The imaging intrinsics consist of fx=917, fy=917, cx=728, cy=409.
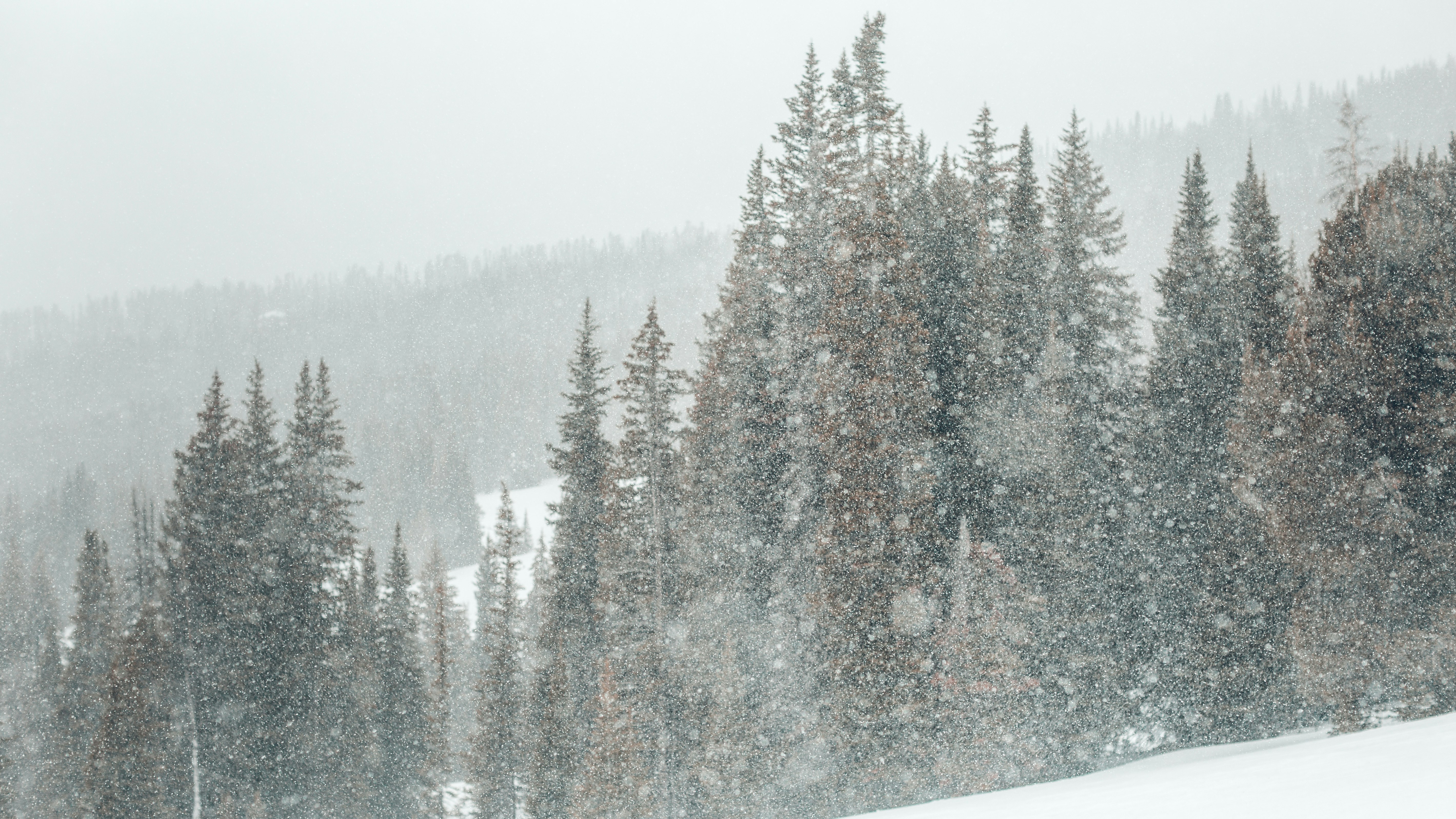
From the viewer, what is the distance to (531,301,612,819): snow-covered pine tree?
29156mm

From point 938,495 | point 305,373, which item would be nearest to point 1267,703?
point 938,495

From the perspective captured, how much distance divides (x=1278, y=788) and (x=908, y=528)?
10880 millimetres

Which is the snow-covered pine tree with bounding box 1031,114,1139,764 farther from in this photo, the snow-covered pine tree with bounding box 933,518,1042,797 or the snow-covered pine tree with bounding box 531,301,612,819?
the snow-covered pine tree with bounding box 531,301,612,819

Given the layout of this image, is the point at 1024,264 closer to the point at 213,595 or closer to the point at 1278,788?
the point at 1278,788

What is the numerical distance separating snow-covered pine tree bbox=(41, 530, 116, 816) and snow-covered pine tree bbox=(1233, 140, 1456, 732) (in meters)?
36.3

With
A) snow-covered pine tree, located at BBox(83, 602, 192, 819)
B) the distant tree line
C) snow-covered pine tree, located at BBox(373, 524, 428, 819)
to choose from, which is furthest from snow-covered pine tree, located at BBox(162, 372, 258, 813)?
snow-covered pine tree, located at BBox(373, 524, 428, 819)

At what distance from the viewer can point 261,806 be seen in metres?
27.2

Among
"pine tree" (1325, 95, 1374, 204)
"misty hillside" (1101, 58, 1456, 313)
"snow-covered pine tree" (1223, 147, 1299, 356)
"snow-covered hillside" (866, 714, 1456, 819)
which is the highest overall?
"misty hillside" (1101, 58, 1456, 313)

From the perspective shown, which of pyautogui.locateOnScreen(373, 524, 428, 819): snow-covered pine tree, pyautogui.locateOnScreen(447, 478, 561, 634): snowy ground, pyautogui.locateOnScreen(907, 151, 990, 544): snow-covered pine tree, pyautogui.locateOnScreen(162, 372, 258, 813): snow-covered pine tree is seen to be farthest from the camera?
pyautogui.locateOnScreen(447, 478, 561, 634): snowy ground

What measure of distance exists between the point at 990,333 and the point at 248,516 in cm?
2275

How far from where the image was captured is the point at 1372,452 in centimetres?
1611

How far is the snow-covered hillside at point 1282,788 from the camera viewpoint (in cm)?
721

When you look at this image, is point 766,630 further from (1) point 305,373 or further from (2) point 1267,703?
(1) point 305,373

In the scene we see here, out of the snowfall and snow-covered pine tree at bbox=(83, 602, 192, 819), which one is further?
snow-covered pine tree at bbox=(83, 602, 192, 819)
